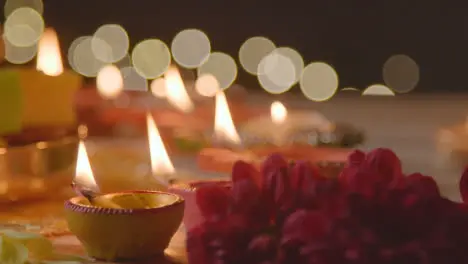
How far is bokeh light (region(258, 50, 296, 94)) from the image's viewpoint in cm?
678

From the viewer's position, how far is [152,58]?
8.02 m

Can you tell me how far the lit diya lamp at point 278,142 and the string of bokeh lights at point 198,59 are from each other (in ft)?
10.9

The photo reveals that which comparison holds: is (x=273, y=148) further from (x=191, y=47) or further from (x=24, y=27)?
(x=24, y=27)

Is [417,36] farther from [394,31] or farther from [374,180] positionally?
[374,180]

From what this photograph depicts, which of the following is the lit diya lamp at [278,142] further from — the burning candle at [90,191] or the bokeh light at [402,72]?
the bokeh light at [402,72]

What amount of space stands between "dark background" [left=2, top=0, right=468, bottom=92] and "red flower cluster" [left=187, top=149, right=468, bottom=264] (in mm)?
4986

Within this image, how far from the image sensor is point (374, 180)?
727mm

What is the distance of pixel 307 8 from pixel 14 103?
475 cm

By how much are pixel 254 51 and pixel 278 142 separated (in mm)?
5833

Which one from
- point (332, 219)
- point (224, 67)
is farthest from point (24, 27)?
point (332, 219)

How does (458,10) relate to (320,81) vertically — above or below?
above

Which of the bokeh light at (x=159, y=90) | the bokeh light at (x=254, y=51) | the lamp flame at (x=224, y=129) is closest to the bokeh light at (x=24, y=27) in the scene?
the bokeh light at (x=254, y=51)

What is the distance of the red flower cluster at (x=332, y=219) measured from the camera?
69 cm

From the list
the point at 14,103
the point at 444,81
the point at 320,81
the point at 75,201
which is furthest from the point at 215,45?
the point at 75,201
